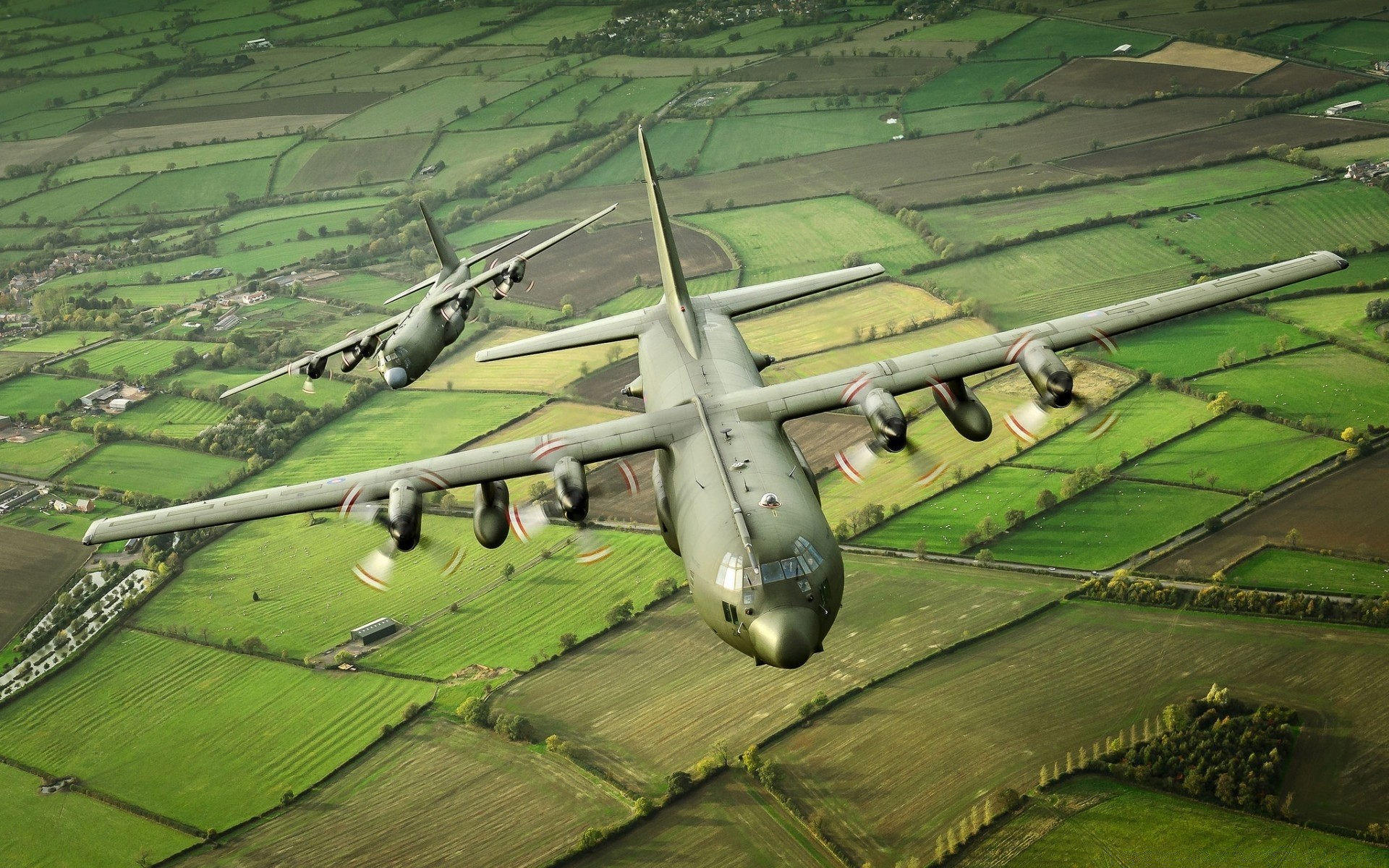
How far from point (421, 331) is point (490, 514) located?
93.1ft

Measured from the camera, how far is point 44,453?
322 ft

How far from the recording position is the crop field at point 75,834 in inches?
2287

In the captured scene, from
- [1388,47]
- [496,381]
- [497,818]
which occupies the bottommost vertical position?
[497,818]

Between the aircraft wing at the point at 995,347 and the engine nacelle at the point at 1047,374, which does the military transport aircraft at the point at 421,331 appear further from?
the engine nacelle at the point at 1047,374

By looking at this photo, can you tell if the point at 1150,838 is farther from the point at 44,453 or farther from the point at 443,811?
the point at 44,453

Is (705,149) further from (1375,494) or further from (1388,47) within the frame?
(1375,494)

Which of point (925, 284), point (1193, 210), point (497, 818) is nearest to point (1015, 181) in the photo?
point (1193, 210)

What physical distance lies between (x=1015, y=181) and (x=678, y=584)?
82048 mm

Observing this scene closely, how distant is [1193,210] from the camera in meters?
112

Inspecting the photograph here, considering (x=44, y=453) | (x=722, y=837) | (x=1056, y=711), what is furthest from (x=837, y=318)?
(x=44, y=453)

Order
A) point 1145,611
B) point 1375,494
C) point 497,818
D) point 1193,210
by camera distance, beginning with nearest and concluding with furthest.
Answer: point 497,818 < point 1145,611 < point 1375,494 < point 1193,210

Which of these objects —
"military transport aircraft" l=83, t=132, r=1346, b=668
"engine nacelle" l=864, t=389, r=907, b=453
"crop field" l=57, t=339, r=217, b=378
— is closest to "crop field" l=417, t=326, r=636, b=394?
"crop field" l=57, t=339, r=217, b=378

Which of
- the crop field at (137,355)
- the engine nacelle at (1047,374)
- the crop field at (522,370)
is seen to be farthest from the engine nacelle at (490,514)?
the crop field at (137,355)

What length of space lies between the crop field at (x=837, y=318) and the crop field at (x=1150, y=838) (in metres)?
51.9
